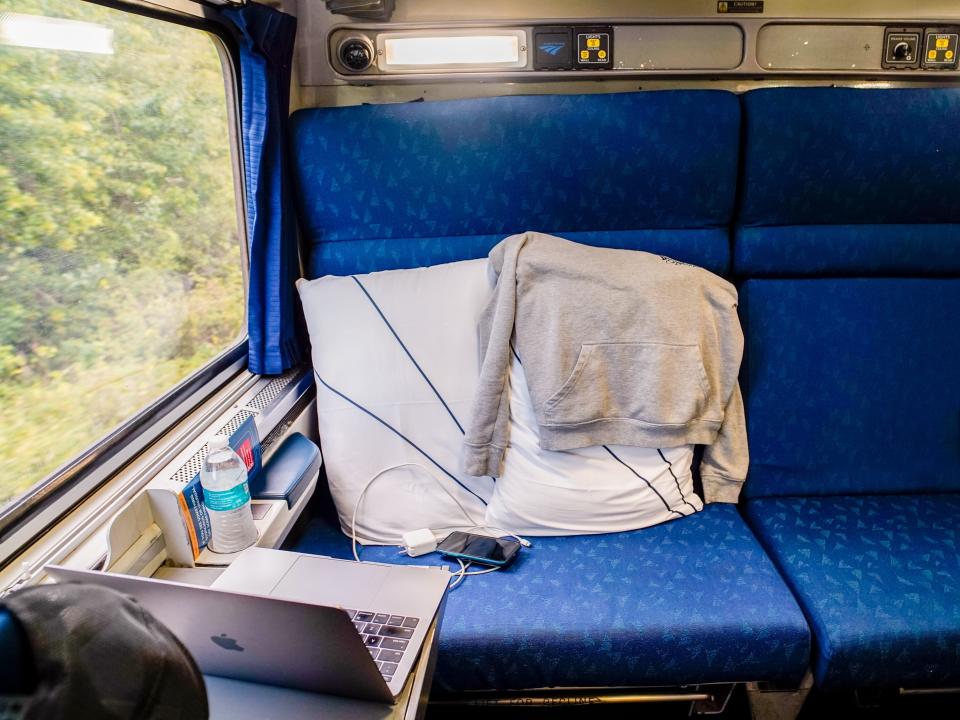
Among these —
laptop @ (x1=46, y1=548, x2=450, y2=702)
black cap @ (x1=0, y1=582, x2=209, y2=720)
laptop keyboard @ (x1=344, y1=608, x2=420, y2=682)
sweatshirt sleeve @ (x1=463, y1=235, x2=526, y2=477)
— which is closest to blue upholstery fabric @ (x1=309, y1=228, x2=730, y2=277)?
sweatshirt sleeve @ (x1=463, y1=235, x2=526, y2=477)

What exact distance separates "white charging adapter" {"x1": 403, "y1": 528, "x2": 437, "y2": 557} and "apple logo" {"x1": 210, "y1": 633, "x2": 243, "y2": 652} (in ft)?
2.61

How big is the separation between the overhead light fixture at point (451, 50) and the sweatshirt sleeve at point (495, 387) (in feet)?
2.24

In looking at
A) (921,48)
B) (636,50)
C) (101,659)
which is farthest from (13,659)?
(921,48)

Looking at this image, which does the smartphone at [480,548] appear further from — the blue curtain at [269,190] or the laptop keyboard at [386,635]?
the blue curtain at [269,190]

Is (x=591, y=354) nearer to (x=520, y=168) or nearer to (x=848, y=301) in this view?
(x=520, y=168)

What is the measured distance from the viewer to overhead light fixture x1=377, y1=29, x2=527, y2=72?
6.84 ft

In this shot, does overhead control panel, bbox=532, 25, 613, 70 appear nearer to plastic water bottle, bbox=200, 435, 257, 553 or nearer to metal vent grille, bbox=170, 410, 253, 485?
metal vent grille, bbox=170, 410, 253, 485

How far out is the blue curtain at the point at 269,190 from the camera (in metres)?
1.83

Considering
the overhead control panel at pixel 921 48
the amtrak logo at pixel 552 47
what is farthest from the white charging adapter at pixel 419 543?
the overhead control panel at pixel 921 48

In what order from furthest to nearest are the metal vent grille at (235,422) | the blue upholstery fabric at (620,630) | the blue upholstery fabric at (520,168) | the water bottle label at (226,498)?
the blue upholstery fabric at (520,168) → the metal vent grille at (235,422) → the blue upholstery fabric at (620,630) → the water bottle label at (226,498)

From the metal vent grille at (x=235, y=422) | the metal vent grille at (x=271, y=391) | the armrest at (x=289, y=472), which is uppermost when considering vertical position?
the metal vent grille at (x=235, y=422)

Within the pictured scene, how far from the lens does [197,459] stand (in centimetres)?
145

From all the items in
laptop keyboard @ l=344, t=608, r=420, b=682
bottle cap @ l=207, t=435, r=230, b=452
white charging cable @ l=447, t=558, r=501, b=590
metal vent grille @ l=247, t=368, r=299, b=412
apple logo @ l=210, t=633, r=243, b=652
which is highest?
bottle cap @ l=207, t=435, r=230, b=452

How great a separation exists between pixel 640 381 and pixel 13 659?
1.49 m
